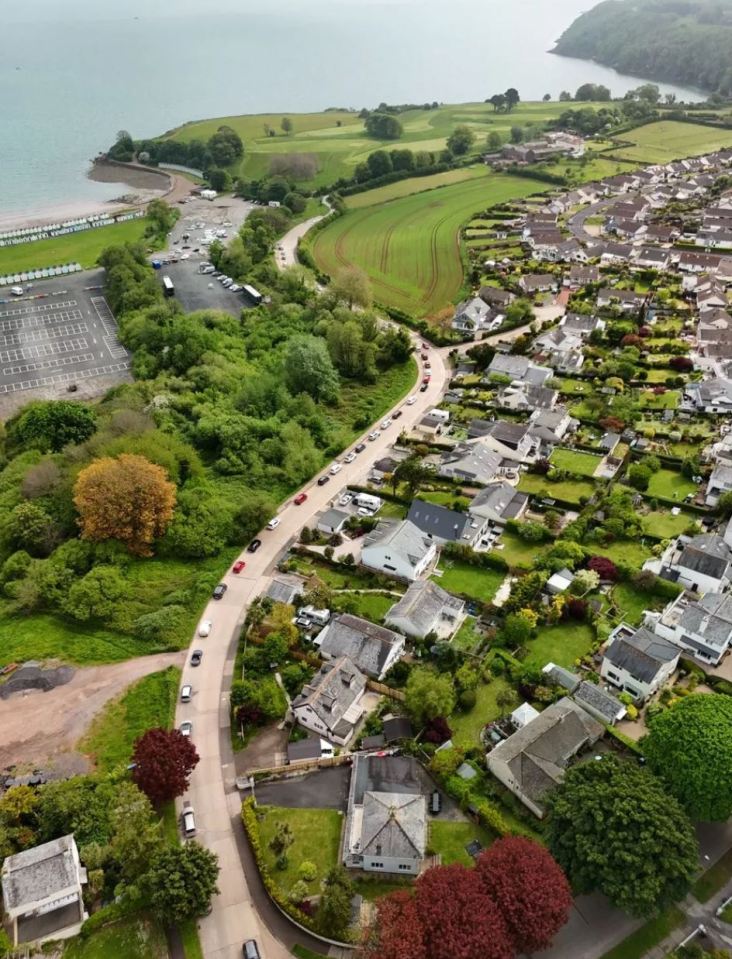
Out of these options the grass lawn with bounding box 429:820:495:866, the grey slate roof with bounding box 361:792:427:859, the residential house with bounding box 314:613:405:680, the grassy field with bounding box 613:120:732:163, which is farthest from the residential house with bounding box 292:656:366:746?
the grassy field with bounding box 613:120:732:163

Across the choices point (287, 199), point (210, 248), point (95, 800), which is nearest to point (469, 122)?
point (287, 199)

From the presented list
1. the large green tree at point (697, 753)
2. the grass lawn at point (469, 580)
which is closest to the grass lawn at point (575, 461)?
the grass lawn at point (469, 580)

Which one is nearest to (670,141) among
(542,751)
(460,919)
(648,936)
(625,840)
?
(542,751)

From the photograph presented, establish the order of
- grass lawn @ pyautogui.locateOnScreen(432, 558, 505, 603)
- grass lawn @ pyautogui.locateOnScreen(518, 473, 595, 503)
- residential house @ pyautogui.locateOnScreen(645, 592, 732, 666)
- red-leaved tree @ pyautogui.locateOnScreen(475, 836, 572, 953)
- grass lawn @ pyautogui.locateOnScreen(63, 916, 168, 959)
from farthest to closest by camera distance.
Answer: grass lawn @ pyautogui.locateOnScreen(518, 473, 595, 503) → grass lawn @ pyautogui.locateOnScreen(432, 558, 505, 603) → residential house @ pyautogui.locateOnScreen(645, 592, 732, 666) → grass lawn @ pyautogui.locateOnScreen(63, 916, 168, 959) → red-leaved tree @ pyautogui.locateOnScreen(475, 836, 572, 953)

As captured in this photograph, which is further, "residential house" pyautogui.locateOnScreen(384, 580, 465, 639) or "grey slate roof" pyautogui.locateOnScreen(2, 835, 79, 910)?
"residential house" pyautogui.locateOnScreen(384, 580, 465, 639)

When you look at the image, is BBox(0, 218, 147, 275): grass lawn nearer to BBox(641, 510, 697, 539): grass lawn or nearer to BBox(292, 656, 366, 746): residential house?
BBox(292, 656, 366, 746): residential house

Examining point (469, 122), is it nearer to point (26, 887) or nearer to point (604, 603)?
point (604, 603)

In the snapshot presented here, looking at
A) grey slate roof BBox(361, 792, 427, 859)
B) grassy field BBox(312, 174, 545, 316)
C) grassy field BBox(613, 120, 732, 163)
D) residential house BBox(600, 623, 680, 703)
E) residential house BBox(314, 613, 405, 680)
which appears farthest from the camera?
grassy field BBox(613, 120, 732, 163)
